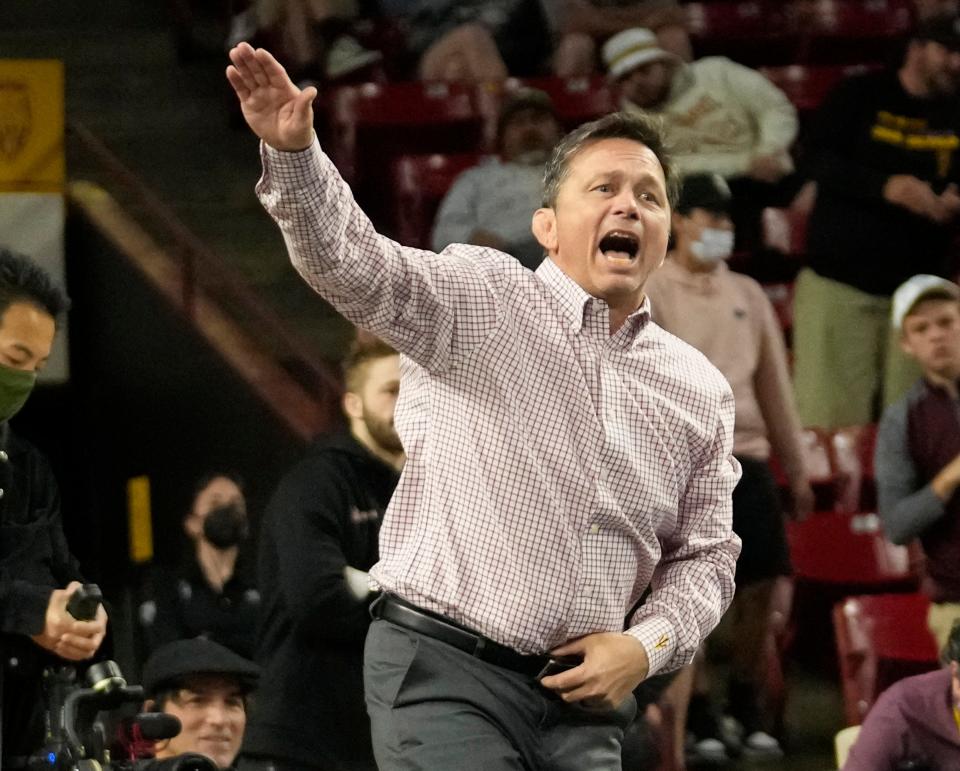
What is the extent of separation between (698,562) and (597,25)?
5330 millimetres

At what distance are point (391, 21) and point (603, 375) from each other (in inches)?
221

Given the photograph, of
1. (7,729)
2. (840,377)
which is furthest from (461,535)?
(840,377)

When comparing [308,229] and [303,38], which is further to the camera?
[303,38]

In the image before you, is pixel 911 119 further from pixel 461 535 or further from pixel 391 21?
pixel 461 535

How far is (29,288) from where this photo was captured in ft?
12.2

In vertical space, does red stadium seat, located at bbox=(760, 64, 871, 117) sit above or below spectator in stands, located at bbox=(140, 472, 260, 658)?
above

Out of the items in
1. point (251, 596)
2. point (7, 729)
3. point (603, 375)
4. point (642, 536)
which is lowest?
point (251, 596)

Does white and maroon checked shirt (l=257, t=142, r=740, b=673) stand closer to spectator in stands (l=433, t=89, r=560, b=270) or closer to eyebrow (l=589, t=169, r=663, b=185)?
eyebrow (l=589, t=169, r=663, b=185)

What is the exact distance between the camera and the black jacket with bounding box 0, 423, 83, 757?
3373 millimetres

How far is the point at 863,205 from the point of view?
6484 mm

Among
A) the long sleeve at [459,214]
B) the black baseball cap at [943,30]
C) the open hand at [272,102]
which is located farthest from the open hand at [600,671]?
the black baseball cap at [943,30]

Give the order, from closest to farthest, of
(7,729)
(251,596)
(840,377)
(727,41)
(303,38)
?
(7,729)
(251,596)
(840,377)
(303,38)
(727,41)

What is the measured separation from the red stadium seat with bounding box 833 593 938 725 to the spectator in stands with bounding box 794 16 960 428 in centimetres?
120

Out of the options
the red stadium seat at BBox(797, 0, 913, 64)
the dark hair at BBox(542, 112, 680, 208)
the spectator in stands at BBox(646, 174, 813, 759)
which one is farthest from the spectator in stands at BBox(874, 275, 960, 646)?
the red stadium seat at BBox(797, 0, 913, 64)
